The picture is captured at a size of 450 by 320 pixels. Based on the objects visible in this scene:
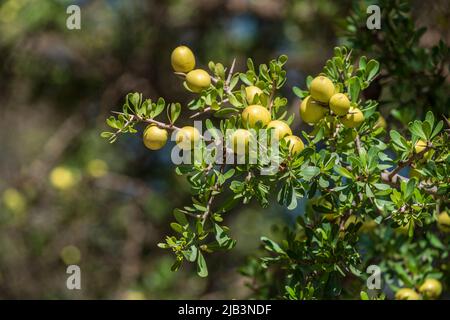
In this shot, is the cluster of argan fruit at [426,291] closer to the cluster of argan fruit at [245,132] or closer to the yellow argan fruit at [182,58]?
the cluster of argan fruit at [245,132]

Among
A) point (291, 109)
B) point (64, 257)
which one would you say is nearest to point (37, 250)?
point (64, 257)

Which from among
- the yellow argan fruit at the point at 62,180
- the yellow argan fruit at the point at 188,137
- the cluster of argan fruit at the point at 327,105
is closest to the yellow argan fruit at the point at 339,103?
the cluster of argan fruit at the point at 327,105

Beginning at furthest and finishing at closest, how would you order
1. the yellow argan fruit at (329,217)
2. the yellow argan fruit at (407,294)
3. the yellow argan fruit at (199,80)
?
the yellow argan fruit at (407,294) < the yellow argan fruit at (329,217) < the yellow argan fruit at (199,80)

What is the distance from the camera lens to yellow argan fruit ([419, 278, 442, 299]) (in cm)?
132

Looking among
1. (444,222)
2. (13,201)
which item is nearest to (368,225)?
(444,222)


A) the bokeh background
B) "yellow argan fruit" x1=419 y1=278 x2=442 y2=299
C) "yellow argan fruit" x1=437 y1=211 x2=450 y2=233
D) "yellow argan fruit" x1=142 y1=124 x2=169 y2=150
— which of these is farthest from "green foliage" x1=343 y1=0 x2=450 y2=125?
the bokeh background

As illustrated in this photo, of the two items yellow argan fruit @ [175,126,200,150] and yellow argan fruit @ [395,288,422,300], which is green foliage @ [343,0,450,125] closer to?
yellow argan fruit @ [395,288,422,300]

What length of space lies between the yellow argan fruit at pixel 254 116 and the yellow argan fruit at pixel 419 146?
0.25 m

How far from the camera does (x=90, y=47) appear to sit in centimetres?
275

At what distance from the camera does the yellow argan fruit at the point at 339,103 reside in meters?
1.02

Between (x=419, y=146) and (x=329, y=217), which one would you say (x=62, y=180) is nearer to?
(x=329, y=217)

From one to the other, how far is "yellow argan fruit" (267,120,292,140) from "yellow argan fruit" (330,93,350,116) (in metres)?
0.09

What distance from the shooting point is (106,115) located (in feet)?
8.70
